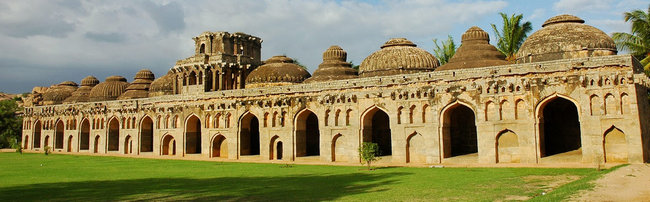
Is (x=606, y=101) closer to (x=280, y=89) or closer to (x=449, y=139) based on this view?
(x=449, y=139)

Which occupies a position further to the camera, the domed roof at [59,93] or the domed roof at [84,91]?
the domed roof at [59,93]

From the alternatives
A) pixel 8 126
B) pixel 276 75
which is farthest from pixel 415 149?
pixel 8 126

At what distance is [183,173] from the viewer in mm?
21688

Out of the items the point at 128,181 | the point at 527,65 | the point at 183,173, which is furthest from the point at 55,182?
the point at 527,65

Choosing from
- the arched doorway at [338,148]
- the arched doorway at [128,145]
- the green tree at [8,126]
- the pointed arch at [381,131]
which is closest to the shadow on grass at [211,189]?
the arched doorway at [338,148]

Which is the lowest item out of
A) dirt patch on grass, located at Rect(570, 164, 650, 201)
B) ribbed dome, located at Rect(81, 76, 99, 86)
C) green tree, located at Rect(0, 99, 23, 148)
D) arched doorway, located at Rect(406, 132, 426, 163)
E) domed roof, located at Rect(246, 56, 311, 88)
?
dirt patch on grass, located at Rect(570, 164, 650, 201)

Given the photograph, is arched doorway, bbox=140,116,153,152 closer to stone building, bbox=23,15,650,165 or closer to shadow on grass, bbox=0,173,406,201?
stone building, bbox=23,15,650,165

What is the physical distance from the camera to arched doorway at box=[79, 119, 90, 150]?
44.7 meters

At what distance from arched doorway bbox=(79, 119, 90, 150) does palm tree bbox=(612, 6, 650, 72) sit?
41866 millimetres

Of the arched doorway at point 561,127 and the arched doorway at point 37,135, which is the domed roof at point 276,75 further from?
the arched doorway at point 37,135

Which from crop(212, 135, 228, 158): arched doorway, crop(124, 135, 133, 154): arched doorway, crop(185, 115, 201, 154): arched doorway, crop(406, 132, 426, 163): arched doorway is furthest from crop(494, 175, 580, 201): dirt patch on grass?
crop(124, 135, 133, 154): arched doorway

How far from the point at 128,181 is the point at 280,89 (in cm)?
1335

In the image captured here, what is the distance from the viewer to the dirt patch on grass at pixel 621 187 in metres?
11.3

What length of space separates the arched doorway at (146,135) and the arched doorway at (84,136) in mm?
8880
